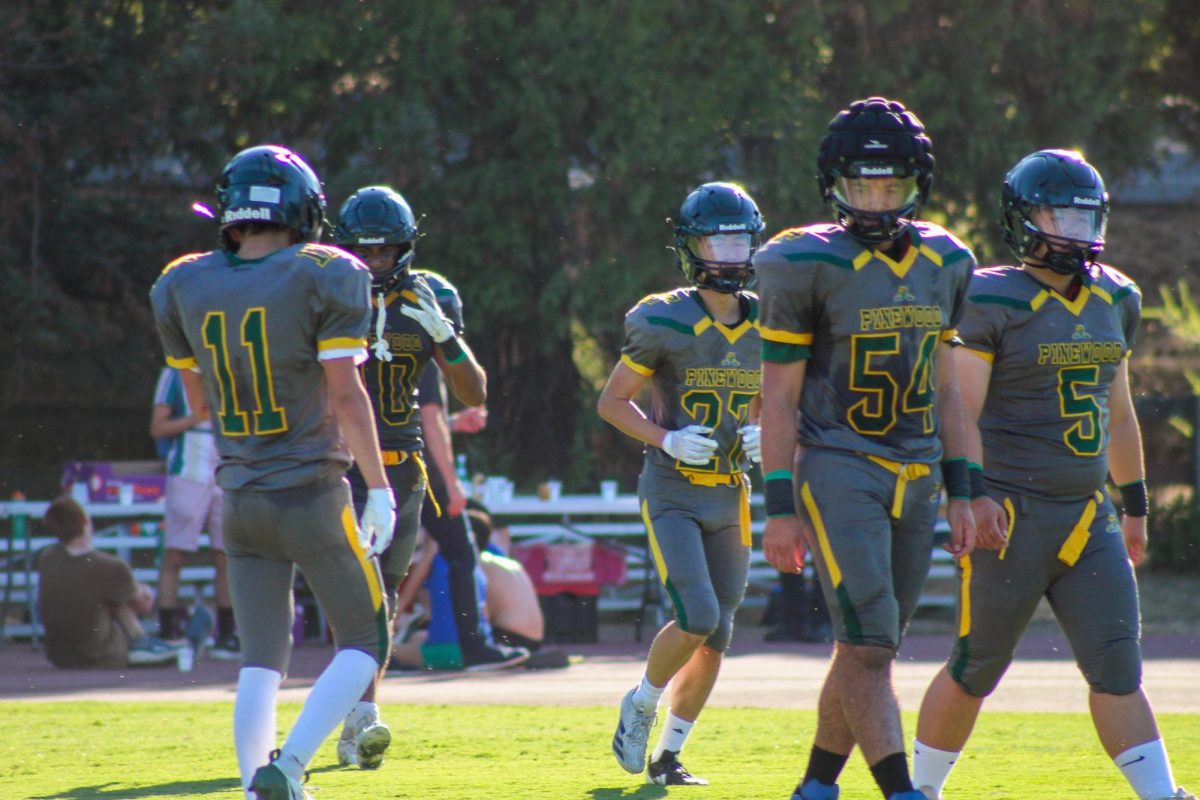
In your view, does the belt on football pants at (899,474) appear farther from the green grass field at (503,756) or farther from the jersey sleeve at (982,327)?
the green grass field at (503,756)

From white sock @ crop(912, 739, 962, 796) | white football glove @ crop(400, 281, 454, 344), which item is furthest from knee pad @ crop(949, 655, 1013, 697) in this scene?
white football glove @ crop(400, 281, 454, 344)

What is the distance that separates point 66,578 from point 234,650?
4.39 ft

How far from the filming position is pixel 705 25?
57.5 ft

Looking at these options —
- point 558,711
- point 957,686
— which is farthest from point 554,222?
point 957,686

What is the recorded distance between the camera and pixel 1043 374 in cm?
557

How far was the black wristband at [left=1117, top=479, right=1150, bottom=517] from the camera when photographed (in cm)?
602

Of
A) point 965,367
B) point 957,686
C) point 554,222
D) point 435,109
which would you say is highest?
point 435,109

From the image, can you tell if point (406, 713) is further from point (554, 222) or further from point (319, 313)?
point (554, 222)

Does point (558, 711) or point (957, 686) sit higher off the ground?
point (957, 686)

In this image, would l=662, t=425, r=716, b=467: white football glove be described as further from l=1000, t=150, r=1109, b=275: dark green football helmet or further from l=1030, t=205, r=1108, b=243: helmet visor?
l=1030, t=205, r=1108, b=243: helmet visor

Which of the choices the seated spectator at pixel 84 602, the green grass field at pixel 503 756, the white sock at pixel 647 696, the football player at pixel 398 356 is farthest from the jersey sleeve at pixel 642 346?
the seated spectator at pixel 84 602

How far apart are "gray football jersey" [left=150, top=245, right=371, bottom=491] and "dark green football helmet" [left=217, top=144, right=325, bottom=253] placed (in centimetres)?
13

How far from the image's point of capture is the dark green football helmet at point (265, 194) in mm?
5320

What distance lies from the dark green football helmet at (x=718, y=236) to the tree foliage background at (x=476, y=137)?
9.88m
